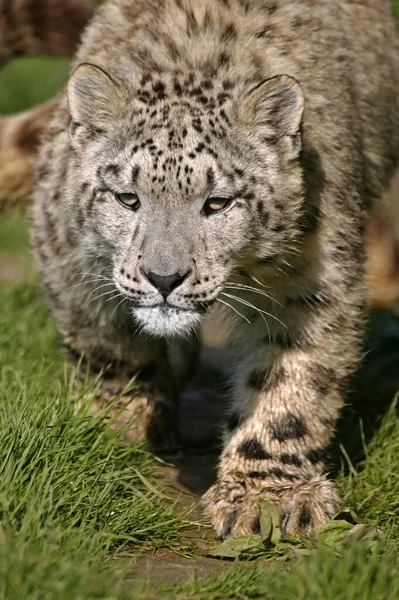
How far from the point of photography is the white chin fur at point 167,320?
515cm

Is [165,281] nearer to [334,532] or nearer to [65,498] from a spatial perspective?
[65,498]

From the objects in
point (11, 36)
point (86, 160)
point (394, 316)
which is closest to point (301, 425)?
point (86, 160)

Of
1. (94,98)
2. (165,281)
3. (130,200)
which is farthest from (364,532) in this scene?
(94,98)

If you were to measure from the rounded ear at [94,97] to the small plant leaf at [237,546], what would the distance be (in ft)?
6.35

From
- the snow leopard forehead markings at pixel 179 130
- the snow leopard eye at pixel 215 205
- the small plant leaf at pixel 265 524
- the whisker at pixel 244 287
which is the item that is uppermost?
the snow leopard forehead markings at pixel 179 130

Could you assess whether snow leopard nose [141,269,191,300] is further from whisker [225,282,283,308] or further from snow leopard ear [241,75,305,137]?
snow leopard ear [241,75,305,137]

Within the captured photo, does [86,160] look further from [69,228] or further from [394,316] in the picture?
[394,316]

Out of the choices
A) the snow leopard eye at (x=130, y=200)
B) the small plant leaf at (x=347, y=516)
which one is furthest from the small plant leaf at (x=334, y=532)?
the snow leopard eye at (x=130, y=200)

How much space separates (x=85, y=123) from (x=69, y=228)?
62 cm

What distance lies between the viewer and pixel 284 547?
17.0 feet

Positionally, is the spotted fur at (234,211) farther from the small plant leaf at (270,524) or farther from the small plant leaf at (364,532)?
the small plant leaf at (364,532)

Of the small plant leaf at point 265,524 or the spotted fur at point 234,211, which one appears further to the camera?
the small plant leaf at point 265,524

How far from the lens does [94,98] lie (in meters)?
5.43

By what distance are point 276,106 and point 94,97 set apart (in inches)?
32.8
